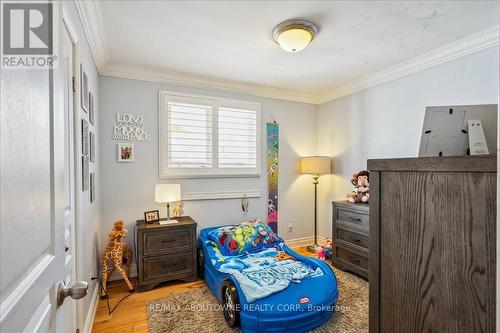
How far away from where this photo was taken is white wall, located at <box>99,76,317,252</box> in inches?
111

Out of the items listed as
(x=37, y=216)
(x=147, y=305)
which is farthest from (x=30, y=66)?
(x=147, y=305)

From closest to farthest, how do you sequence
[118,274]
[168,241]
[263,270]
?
[263,270] < [168,241] < [118,274]

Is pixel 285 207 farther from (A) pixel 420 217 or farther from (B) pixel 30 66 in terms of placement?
(B) pixel 30 66

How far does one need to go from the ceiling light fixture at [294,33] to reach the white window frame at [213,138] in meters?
1.42

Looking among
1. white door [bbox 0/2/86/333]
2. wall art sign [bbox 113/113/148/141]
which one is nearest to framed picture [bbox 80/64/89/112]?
wall art sign [bbox 113/113/148/141]

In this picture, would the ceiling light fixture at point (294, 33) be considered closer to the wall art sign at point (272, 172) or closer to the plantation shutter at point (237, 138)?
the plantation shutter at point (237, 138)

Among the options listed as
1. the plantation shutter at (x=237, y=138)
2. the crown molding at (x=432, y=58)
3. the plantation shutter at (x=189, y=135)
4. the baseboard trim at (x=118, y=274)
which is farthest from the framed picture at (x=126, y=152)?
the crown molding at (x=432, y=58)

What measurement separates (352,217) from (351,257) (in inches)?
18.7

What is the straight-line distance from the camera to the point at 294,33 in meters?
2.04

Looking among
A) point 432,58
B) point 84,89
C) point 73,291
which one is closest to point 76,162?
point 84,89

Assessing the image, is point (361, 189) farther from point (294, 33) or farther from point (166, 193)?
point (166, 193)

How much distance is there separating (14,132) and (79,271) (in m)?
1.51

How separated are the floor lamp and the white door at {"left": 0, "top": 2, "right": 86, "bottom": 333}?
3231 mm

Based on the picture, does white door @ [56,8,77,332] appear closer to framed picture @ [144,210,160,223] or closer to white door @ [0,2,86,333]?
white door @ [0,2,86,333]
